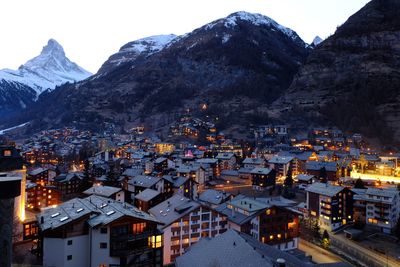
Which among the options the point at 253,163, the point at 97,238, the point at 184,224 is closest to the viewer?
the point at 97,238

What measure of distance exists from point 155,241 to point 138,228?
1.97 meters

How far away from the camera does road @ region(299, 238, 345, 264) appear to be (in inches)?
1515

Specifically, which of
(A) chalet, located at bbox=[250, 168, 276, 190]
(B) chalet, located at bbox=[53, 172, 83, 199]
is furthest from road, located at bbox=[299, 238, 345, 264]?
(B) chalet, located at bbox=[53, 172, 83, 199]

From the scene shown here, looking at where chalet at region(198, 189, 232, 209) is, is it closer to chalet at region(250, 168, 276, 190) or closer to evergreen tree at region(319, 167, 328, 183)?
chalet at region(250, 168, 276, 190)

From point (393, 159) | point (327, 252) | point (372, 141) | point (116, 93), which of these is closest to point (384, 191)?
point (327, 252)

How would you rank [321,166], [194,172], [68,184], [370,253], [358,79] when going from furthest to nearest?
[358,79]
[321,166]
[194,172]
[68,184]
[370,253]

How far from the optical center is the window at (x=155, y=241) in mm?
28203

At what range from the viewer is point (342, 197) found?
5075cm

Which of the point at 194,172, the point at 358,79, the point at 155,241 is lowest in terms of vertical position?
the point at 155,241

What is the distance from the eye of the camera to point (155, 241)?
93.4 ft

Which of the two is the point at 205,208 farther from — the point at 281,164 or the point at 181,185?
the point at 281,164

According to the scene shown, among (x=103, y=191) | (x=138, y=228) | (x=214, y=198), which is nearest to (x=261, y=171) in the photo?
(x=214, y=198)

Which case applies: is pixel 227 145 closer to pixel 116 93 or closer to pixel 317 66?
pixel 317 66

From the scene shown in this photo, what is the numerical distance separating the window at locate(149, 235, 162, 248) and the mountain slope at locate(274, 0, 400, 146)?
109597 millimetres
